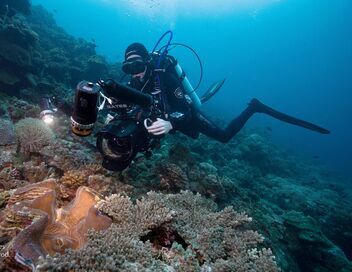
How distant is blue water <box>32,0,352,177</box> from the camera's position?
80.8m

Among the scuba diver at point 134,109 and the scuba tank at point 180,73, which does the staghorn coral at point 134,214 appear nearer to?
the scuba diver at point 134,109

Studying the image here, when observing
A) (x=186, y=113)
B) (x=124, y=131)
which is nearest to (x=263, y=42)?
(x=186, y=113)

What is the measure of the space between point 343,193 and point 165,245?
17.8 metres

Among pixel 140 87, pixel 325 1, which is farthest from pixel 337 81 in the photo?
pixel 140 87

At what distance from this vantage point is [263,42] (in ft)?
379

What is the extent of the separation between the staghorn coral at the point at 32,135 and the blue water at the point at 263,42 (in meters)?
69.1

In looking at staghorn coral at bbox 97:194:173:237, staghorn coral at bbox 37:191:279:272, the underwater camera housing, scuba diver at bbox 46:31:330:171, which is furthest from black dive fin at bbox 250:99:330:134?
staghorn coral at bbox 97:194:173:237

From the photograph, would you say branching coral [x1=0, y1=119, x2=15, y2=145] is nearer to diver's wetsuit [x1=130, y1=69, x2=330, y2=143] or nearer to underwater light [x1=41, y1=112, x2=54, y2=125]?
underwater light [x1=41, y1=112, x2=54, y2=125]

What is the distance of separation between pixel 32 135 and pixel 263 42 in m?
124

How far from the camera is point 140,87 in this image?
5273 millimetres

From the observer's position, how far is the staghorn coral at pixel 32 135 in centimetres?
453

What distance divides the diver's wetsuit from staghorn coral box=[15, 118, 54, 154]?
184 centimetres

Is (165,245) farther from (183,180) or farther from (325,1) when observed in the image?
(325,1)

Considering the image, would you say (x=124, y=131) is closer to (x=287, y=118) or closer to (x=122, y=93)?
(x=122, y=93)
